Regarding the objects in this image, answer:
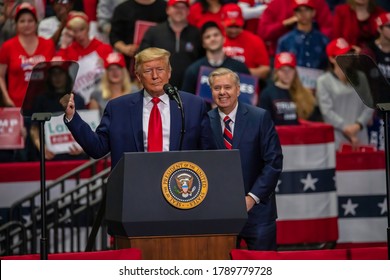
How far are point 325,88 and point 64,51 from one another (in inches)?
113

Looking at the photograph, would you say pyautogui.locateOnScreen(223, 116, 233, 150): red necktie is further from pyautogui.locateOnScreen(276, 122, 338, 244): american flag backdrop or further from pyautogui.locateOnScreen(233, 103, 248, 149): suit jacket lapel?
pyautogui.locateOnScreen(276, 122, 338, 244): american flag backdrop

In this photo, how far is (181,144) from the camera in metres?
7.87

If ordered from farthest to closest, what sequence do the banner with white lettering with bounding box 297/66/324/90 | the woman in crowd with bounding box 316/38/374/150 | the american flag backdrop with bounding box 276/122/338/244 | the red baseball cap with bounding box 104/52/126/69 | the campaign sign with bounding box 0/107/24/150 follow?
1. the banner with white lettering with bounding box 297/66/324/90
2. the woman in crowd with bounding box 316/38/374/150
3. the red baseball cap with bounding box 104/52/126/69
4. the campaign sign with bounding box 0/107/24/150
5. the american flag backdrop with bounding box 276/122/338/244

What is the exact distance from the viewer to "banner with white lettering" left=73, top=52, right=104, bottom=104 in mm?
12656

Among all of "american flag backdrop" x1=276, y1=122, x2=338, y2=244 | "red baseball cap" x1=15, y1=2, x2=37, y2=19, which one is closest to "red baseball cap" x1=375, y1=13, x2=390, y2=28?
"american flag backdrop" x1=276, y1=122, x2=338, y2=244

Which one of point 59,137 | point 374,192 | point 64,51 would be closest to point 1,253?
point 59,137

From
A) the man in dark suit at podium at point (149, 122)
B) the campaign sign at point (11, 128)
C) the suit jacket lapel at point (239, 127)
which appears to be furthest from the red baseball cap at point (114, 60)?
the man in dark suit at podium at point (149, 122)

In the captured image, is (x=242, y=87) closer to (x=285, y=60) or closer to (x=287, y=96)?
(x=287, y=96)

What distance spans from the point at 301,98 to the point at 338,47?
0.91 meters

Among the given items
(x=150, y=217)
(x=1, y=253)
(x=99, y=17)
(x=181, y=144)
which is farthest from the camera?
(x=99, y=17)

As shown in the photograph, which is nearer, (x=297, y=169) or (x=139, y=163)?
(x=139, y=163)

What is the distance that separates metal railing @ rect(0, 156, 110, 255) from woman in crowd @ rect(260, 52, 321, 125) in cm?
178
